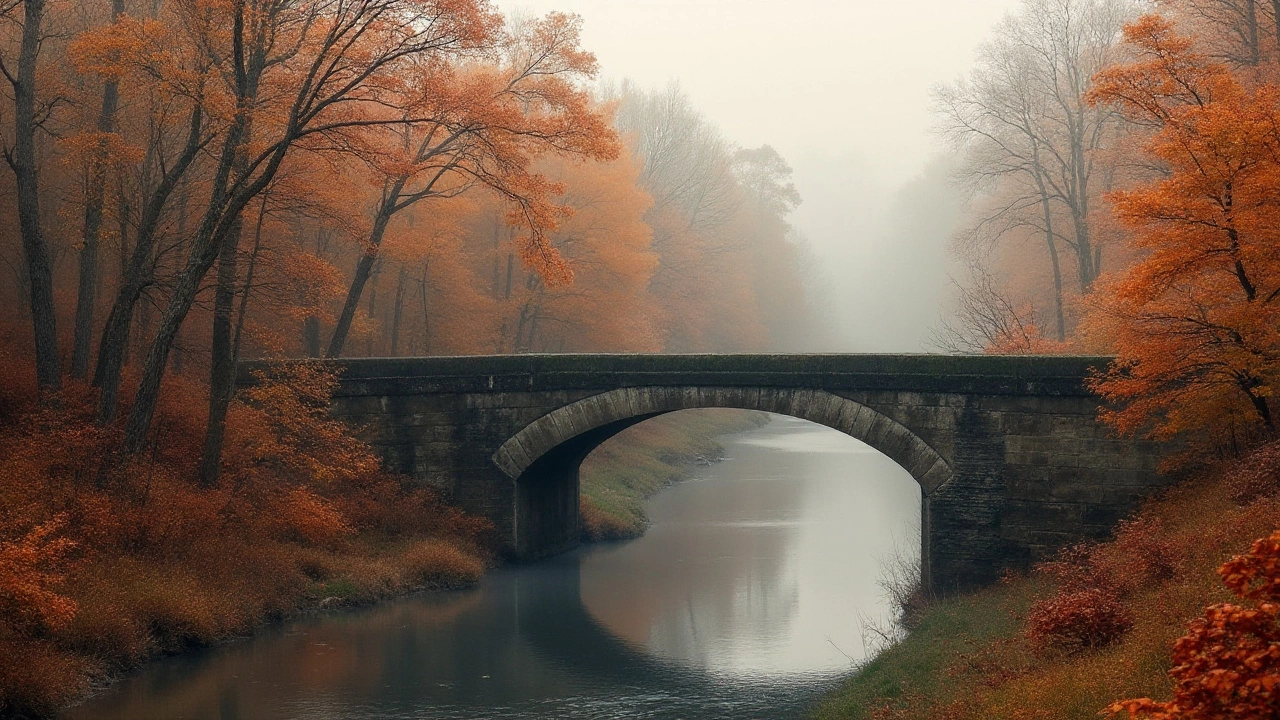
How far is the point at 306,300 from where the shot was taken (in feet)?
73.6

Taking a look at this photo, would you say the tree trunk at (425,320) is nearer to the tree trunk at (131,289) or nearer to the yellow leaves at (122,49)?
the tree trunk at (131,289)

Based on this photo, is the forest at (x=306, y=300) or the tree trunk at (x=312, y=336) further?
the tree trunk at (x=312, y=336)

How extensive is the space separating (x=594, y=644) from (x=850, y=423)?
18.7ft

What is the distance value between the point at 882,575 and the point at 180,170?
14.5 m

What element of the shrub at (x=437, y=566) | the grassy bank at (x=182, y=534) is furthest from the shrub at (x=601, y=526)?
the shrub at (x=437, y=566)

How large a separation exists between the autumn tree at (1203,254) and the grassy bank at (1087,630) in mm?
1162

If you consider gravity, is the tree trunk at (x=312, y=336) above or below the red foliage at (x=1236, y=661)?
above

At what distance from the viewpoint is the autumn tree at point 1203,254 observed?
45.8ft

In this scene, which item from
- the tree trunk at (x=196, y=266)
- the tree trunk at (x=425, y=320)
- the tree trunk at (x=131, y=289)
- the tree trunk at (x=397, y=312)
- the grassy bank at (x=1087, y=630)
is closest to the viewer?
the grassy bank at (x=1087, y=630)

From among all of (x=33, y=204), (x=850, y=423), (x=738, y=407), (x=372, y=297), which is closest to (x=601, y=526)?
(x=738, y=407)

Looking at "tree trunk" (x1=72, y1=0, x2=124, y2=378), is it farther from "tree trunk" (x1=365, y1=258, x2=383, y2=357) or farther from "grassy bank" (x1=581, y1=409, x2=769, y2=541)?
"grassy bank" (x1=581, y1=409, x2=769, y2=541)

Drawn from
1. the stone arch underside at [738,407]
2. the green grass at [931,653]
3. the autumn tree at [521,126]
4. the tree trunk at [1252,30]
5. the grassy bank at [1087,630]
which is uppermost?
the tree trunk at [1252,30]

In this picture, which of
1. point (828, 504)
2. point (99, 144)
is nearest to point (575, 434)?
point (99, 144)

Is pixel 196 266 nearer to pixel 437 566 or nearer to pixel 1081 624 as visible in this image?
pixel 437 566
